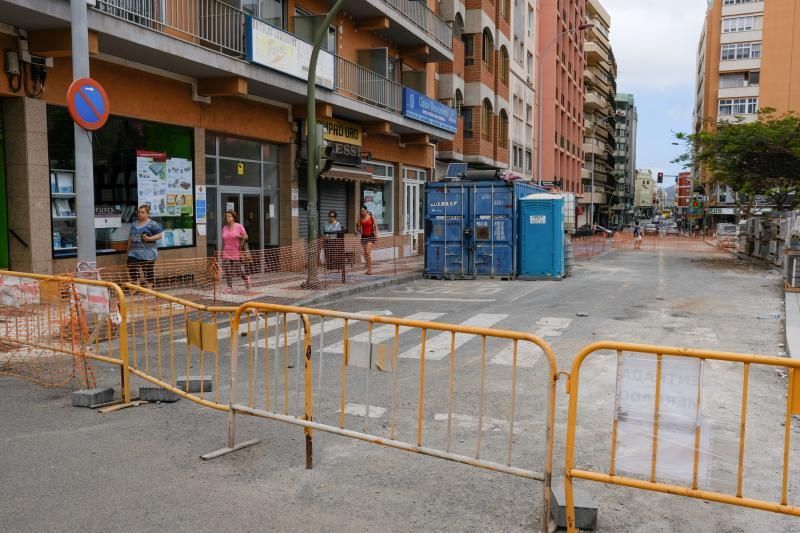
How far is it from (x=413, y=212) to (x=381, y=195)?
11.6 ft

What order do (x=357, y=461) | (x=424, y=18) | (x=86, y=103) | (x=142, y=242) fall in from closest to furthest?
(x=357, y=461), (x=86, y=103), (x=142, y=242), (x=424, y=18)

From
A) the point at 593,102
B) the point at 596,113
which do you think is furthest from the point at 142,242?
the point at 596,113

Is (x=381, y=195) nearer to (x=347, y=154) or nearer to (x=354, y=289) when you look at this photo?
(x=347, y=154)

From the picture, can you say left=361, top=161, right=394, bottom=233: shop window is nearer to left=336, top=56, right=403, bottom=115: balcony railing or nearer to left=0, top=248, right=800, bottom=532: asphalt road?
left=336, top=56, right=403, bottom=115: balcony railing

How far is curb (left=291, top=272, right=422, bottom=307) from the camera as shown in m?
13.5

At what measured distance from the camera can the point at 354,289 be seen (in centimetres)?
1572

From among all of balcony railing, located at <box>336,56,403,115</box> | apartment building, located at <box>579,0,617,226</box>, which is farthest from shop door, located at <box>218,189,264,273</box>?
apartment building, located at <box>579,0,617,226</box>

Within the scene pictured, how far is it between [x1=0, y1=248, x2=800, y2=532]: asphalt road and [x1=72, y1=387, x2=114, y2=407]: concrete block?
11 centimetres

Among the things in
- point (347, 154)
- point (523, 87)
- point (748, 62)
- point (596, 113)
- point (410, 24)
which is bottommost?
point (347, 154)

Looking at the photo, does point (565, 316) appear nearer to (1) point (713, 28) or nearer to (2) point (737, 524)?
(2) point (737, 524)

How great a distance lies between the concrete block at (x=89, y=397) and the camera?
6.22 m

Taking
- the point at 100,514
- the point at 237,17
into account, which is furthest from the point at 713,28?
the point at 100,514

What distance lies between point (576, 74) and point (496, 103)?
36844 mm

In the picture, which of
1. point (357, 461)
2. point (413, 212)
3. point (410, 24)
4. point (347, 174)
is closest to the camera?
point (357, 461)
